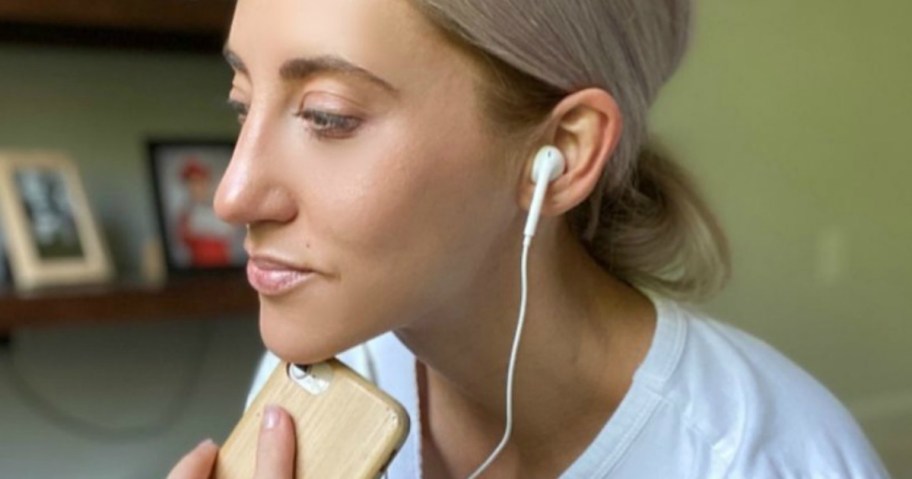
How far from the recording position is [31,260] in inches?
64.9

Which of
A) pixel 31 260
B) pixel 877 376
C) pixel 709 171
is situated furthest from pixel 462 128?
pixel 877 376

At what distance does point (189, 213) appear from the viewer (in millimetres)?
1837

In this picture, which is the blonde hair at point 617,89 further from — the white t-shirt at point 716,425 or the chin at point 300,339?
the chin at point 300,339

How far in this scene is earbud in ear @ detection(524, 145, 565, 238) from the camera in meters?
0.84

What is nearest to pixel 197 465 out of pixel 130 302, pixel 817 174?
pixel 130 302

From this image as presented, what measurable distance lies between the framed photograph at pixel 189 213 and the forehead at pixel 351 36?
106 centimetres

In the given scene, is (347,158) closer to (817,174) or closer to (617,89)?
(617,89)

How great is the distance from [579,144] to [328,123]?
0.21 m

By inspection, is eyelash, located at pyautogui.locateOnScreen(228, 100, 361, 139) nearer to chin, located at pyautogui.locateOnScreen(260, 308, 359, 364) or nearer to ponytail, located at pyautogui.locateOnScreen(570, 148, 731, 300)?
chin, located at pyautogui.locateOnScreen(260, 308, 359, 364)

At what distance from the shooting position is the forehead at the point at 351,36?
2.50ft

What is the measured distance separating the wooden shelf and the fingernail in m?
0.77

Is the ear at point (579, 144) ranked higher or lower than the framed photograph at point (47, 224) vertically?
higher

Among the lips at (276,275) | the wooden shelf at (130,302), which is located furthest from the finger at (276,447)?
the wooden shelf at (130,302)

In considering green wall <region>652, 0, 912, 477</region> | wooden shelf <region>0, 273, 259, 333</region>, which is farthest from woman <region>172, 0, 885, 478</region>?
green wall <region>652, 0, 912, 477</region>
